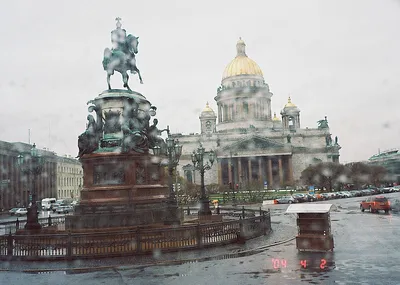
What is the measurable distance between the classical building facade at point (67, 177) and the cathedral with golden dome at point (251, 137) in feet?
81.2

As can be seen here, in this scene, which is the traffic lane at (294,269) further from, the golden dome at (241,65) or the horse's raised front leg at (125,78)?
the golden dome at (241,65)

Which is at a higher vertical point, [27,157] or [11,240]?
[27,157]

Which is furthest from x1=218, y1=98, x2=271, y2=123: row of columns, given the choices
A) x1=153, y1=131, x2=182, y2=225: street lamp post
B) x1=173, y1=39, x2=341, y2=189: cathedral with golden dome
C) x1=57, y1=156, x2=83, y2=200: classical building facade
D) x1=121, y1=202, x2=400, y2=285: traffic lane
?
x1=121, y1=202, x2=400, y2=285: traffic lane

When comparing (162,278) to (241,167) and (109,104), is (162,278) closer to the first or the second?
(109,104)

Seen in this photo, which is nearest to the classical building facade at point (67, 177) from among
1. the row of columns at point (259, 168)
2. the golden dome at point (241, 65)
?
the row of columns at point (259, 168)

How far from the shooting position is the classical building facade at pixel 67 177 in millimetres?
86875

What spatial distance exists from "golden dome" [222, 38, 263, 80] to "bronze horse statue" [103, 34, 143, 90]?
95.5 m

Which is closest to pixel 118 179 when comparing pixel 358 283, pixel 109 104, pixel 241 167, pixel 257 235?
pixel 109 104

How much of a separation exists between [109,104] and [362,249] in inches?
493

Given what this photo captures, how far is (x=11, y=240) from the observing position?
1483 centimetres

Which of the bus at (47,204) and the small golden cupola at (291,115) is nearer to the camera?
the bus at (47,204)

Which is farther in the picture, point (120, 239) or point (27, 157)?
point (27, 157)

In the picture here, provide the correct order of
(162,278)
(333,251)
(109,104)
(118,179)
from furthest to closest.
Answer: (109,104)
(118,179)
(333,251)
(162,278)

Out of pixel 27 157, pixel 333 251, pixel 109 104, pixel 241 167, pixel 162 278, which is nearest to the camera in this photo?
Result: pixel 162 278
